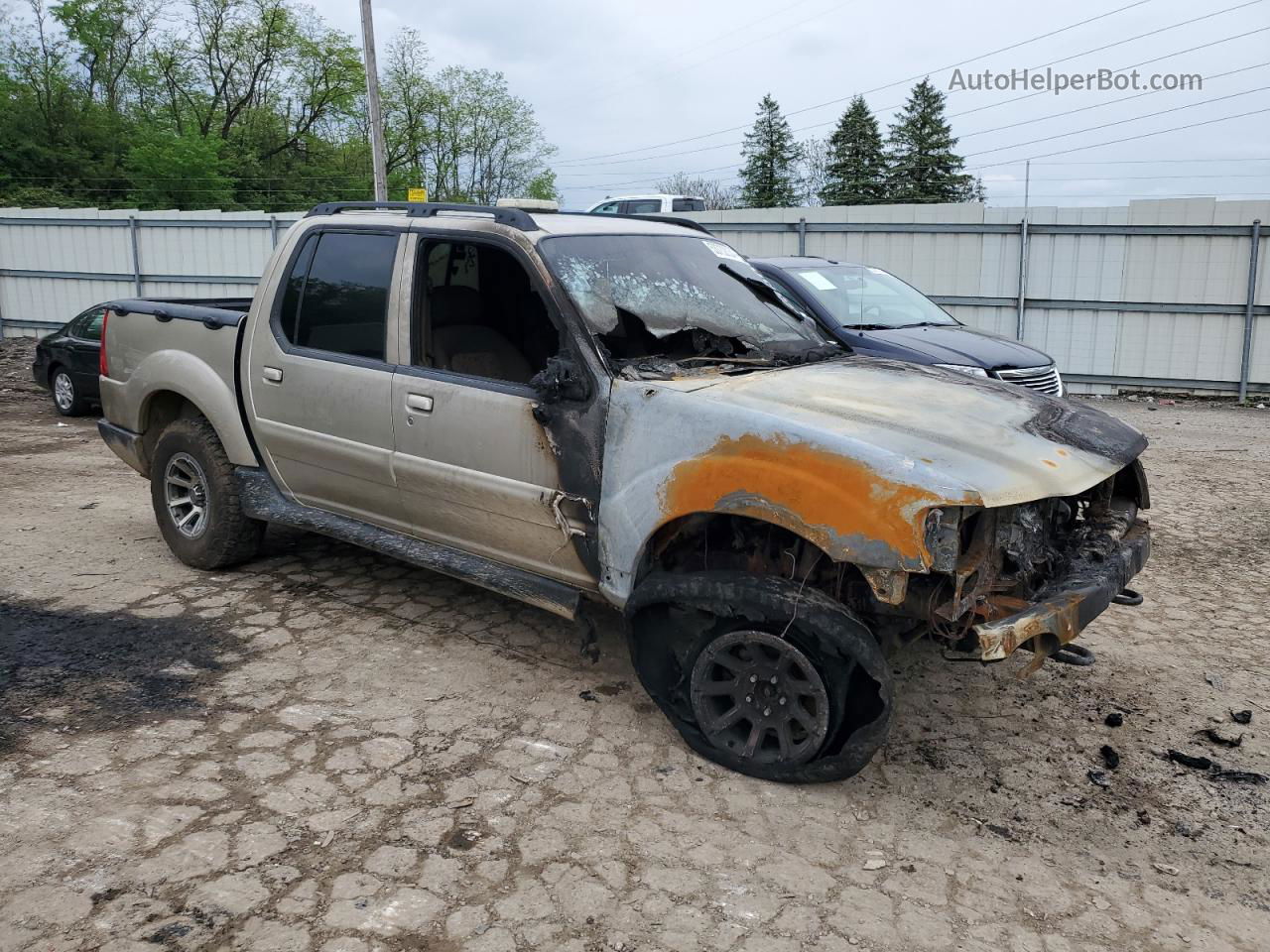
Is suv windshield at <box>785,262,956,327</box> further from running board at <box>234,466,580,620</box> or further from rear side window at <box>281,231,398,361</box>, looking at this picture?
running board at <box>234,466,580,620</box>

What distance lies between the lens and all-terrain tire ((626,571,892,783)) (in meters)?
3.27

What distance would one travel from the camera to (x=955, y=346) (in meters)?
8.12

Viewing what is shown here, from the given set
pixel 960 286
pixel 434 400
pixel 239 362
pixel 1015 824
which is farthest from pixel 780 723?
pixel 960 286

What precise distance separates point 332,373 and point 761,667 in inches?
96.7

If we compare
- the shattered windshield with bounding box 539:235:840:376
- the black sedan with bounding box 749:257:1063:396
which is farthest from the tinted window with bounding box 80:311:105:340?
the shattered windshield with bounding box 539:235:840:376

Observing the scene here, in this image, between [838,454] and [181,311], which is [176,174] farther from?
[838,454]

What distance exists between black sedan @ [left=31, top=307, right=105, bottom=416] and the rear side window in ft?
23.5

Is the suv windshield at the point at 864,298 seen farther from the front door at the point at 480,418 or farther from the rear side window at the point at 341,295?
the rear side window at the point at 341,295

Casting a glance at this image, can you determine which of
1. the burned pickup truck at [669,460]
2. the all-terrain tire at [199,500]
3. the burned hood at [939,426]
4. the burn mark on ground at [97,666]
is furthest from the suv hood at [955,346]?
the burn mark on ground at [97,666]

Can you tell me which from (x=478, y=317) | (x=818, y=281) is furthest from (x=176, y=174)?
(x=478, y=317)

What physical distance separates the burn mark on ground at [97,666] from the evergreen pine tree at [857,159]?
138ft

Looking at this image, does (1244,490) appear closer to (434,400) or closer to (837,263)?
(837,263)

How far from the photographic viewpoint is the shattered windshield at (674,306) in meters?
3.98

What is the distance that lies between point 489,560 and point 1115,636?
10.2 feet
